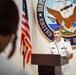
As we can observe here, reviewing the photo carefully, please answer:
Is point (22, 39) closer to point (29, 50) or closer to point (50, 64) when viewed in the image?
point (29, 50)

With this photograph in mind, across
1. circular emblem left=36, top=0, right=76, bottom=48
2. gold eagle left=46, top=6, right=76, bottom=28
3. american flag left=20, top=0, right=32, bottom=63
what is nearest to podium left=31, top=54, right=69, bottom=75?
american flag left=20, top=0, right=32, bottom=63

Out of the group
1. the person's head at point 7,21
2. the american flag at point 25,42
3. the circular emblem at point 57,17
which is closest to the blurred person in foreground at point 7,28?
the person's head at point 7,21

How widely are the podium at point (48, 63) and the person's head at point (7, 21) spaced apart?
6.79 ft

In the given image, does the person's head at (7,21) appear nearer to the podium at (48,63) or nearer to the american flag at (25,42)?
the podium at (48,63)

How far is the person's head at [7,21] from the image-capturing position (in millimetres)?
433

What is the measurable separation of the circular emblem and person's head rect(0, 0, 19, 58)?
11.5ft

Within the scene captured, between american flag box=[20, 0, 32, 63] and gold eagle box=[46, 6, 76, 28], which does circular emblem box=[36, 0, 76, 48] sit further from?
american flag box=[20, 0, 32, 63]

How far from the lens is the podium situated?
8.21 ft

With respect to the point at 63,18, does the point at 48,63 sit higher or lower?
lower

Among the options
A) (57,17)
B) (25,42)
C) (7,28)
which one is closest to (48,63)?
(25,42)

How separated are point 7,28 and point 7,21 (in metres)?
0.02

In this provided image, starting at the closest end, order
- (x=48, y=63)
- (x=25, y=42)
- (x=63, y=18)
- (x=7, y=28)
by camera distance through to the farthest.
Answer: (x=7, y=28) < (x=48, y=63) < (x=25, y=42) < (x=63, y=18)

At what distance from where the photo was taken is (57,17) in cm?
399

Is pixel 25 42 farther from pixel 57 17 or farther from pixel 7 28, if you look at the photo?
pixel 7 28
